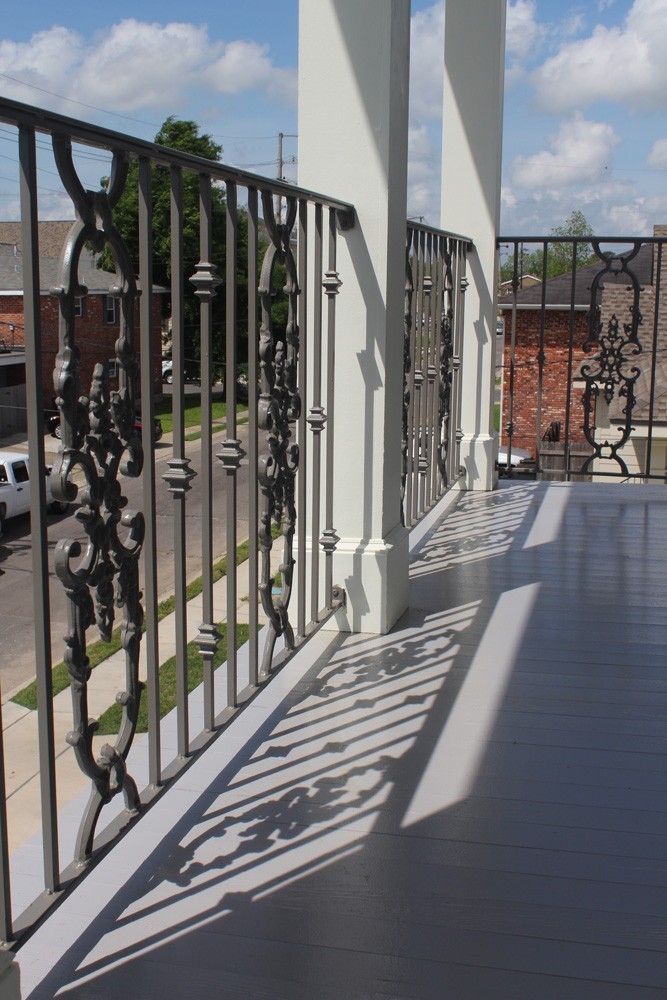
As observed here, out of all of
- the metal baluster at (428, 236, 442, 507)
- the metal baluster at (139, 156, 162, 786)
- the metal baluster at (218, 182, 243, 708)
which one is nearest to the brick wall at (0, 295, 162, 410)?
the metal baluster at (139, 156, 162, 786)

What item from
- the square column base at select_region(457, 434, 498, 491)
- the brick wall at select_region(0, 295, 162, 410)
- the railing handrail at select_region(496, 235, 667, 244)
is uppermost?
the railing handrail at select_region(496, 235, 667, 244)

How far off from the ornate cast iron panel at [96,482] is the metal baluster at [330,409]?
1229 mm

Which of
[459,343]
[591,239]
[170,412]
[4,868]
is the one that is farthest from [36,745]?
[4,868]

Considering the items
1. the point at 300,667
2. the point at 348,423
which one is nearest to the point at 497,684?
the point at 300,667

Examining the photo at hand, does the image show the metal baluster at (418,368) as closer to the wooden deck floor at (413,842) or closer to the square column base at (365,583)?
the square column base at (365,583)

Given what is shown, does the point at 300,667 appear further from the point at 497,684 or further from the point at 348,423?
A: the point at 348,423

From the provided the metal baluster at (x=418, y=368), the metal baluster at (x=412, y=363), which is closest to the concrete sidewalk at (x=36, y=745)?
the metal baluster at (x=418, y=368)

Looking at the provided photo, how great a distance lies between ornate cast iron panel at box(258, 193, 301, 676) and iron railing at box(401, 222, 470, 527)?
3.23 feet

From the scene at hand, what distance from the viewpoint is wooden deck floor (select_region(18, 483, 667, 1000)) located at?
1354mm

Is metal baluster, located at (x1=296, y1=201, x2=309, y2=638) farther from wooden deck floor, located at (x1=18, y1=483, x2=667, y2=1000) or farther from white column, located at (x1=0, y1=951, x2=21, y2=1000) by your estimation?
white column, located at (x1=0, y1=951, x2=21, y2=1000)

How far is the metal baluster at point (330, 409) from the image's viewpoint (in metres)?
2.55

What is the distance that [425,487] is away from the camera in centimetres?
408

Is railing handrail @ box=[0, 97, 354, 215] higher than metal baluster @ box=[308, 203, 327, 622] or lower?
higher

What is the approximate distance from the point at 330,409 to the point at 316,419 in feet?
0.60
